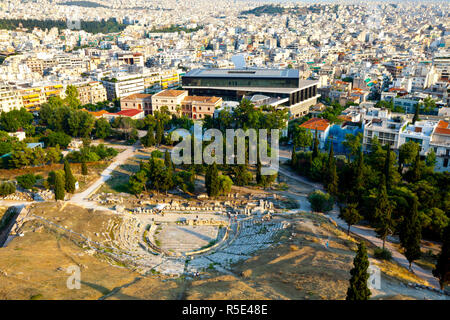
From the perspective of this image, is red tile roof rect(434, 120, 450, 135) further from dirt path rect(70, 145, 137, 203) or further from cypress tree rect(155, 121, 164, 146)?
dirt path rect(70, 145, 137, 203)

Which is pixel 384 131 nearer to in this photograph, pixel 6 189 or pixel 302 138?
pixel 302 138

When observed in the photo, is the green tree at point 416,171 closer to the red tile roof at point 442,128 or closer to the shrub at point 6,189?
the red tile roof at point 442,128

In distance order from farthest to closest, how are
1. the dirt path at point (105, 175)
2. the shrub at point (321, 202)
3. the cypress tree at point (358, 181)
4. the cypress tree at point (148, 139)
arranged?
the cypress tree at point (148, 139)
the dirt path at point (105, 175)
the cypress tree at point (358, 181)
the shrub at point (321, 202)

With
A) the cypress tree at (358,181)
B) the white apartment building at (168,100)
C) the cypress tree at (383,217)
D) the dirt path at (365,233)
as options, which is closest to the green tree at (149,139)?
the white apartment building at (168,100)

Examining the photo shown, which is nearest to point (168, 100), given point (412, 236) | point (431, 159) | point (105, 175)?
point (105, 175)

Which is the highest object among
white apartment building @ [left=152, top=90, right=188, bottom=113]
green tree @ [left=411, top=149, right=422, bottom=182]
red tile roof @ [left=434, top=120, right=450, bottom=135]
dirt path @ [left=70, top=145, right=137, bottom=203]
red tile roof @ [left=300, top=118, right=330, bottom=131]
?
white apartment building @ [left=152, top=90, right=188, bottom=113]

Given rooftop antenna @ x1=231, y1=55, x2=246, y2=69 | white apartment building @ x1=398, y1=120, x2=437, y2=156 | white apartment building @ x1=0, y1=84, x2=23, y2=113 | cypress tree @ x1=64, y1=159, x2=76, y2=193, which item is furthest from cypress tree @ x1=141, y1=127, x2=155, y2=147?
rooftop antenna @ x1=231, y1=55, x2=246, y2=69
